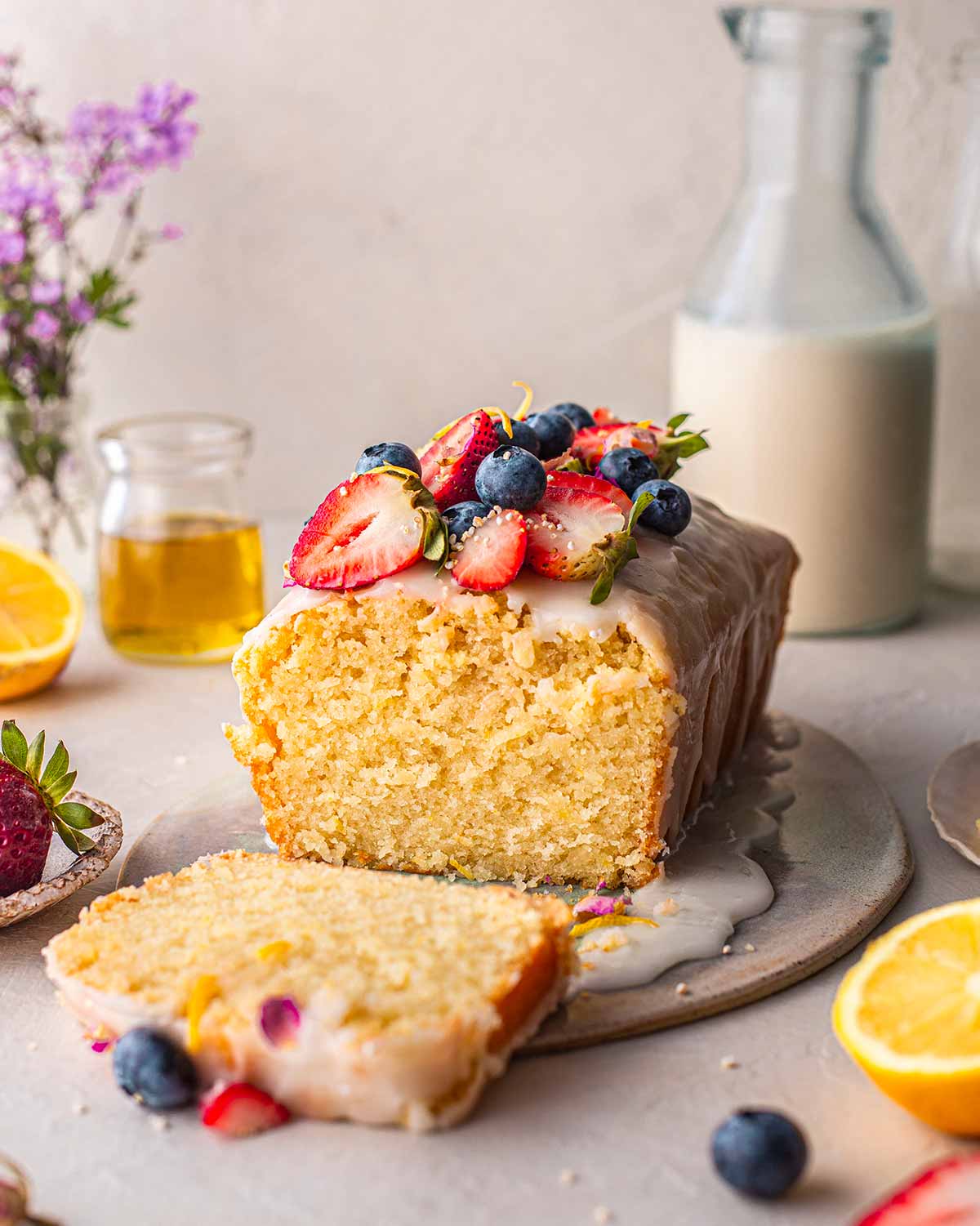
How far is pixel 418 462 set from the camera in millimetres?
3145

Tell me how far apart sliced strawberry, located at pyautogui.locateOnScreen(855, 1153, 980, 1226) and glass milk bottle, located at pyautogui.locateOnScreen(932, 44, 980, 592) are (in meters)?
3.15

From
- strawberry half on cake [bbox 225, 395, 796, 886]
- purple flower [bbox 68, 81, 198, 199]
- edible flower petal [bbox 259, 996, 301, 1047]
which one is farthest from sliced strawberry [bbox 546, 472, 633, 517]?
purple flower [bbox 68, 81, 198, 199]

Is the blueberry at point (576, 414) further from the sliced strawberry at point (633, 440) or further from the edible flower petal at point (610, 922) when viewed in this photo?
the edible flower petal at point (610, 922)

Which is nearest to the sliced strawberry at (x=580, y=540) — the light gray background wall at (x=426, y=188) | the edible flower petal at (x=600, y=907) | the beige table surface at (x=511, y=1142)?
the edible flower petal at (x=600, y=907)

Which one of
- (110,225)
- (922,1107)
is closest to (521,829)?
(922,1107)

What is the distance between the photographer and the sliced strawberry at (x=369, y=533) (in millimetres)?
2900

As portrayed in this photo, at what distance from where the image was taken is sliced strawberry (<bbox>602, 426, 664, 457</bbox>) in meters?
3.37

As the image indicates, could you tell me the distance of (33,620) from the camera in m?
4.10

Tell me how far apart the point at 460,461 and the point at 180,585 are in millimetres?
1490

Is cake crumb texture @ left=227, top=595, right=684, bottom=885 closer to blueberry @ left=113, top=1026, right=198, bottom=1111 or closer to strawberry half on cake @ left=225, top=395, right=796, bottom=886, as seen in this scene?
strawberry half on cake @ left=225, top=395, right=796, bottom=886

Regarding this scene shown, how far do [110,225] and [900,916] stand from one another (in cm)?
364

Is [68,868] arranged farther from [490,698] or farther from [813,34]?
[813,34]

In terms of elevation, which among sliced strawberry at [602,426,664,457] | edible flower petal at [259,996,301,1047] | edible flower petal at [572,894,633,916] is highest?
sliced strawberry at [602,426,664,457]

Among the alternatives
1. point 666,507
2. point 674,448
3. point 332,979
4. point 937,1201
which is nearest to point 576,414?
point 674,448
